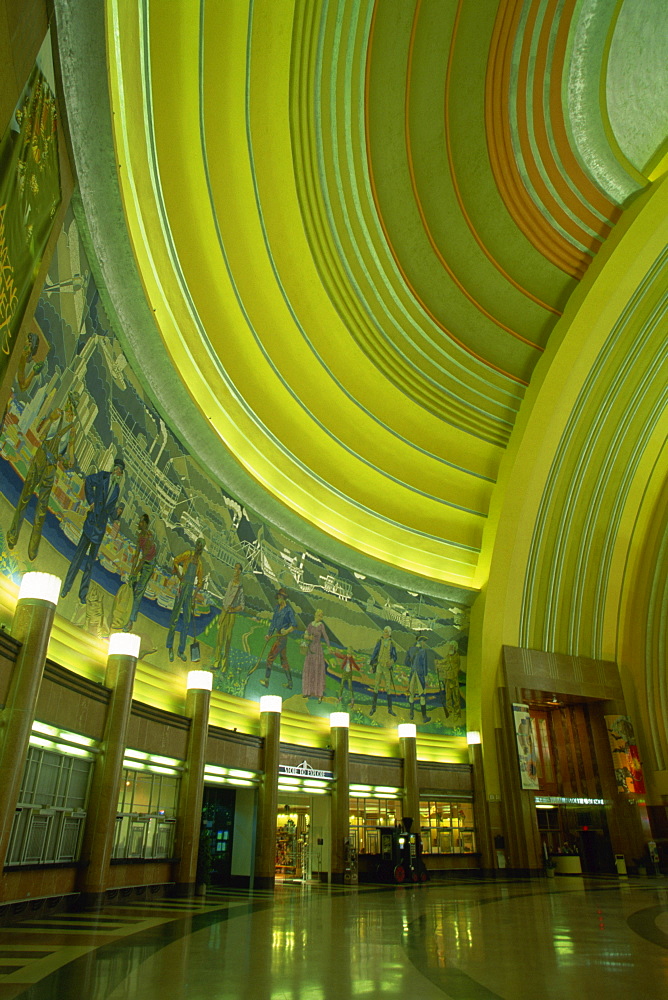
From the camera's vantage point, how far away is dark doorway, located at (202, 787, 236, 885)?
12.3 metres

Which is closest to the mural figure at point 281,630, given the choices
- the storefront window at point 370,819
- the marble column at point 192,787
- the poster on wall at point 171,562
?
the poster on wall at point 171,562

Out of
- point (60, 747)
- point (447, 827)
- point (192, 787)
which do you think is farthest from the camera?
point (447, 827)

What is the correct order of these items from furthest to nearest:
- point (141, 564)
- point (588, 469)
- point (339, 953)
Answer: point (588, 469) → point (141, 564) → point (339, 953)

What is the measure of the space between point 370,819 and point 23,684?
11.6 metres

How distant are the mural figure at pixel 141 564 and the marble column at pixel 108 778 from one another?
Result: 38.0 inches

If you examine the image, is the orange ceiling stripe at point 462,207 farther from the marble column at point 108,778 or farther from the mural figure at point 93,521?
the marble column at point 108,778

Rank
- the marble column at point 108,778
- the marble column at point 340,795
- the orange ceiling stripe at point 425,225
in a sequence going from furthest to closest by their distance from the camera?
1. the marble column at point 340,795
2. the orange ceiling stripe at point 425,225
3. the marble column at point 108,778

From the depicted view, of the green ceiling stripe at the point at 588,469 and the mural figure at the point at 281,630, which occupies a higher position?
the green ceiling stripe at the point at 588,469

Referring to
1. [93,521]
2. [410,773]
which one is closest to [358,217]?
[93,521]

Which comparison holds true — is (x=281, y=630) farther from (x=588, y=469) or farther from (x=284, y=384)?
(x=588, y=469)

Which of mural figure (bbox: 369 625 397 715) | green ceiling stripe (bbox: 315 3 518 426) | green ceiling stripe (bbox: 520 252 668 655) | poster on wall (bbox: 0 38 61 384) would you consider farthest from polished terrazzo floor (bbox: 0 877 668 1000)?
green ceiling stripe (bbox: 315 3 518 426)

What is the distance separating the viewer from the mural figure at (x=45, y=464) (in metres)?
7.16

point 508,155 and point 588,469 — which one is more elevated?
point 508,155

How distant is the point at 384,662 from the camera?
1694cm
